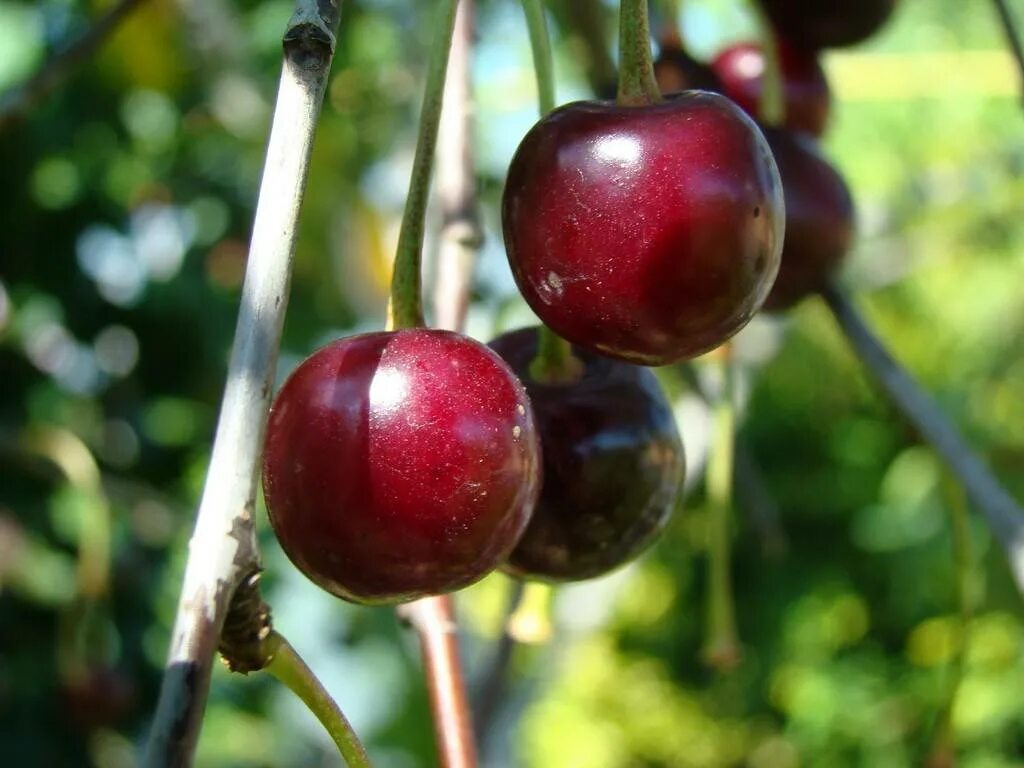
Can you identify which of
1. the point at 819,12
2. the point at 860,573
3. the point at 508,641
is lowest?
the point at 860,573

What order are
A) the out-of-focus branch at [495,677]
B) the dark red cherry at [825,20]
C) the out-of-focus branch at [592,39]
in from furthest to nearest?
the out-of-focus branch at [495,677], the out-of-focus branch at [592,39], the dark red cherry at [825,20]

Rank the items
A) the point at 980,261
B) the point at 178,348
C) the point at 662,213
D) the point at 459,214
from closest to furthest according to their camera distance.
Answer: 1. the point at 662,213
2. the point at 459,214
3. the point at 178,348
4. the point at 980,261

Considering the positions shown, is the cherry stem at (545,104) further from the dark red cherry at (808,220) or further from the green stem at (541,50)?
the dark red cherry at (808,220)

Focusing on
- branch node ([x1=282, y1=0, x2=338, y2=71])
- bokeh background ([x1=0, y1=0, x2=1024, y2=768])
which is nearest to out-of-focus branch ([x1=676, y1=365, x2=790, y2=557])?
bokeh background ([x1=0, y1=0, x2=1024, y2=768])

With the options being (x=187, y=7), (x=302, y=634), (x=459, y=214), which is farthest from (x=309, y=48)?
(x=302, y=634)

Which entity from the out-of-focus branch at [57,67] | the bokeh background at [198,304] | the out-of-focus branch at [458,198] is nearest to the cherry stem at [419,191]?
the out-of-focus branch at [458,198]

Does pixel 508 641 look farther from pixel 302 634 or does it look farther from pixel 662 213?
pixel 302 634

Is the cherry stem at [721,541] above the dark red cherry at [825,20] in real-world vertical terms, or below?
below
